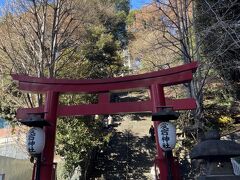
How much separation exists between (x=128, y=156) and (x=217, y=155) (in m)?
11.7

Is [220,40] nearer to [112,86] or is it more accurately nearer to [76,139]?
[112,86]

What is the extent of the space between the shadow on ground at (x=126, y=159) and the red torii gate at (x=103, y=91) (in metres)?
7.38

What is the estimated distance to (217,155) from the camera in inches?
217

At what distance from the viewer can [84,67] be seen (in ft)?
54.5

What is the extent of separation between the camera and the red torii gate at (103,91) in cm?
789

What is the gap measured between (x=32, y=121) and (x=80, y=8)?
327 inches

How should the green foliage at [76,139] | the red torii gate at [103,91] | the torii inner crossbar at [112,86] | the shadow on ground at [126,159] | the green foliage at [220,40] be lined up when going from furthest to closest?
1. the shadow on ground at [126,159]
2. the green foliage at [76,139]
3. the green foliage at [220,40]
4. the torii inner crossbar at [112,86]
5. the red torii gate at [103,91]

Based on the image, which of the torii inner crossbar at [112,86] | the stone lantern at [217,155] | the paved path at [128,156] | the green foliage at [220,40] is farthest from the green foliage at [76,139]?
the stone lantern at [217,155]

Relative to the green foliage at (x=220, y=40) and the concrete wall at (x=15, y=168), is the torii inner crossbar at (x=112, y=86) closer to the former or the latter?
the green foliage at (x=220, y=40)

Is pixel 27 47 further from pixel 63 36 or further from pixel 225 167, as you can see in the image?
pixel 225 167

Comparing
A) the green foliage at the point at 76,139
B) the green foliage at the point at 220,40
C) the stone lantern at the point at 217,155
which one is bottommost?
the stone lantern at the point at 217,155

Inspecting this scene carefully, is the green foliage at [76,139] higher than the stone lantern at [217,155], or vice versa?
the green foliage at [76,139]

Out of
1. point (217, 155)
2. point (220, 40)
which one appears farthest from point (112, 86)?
point (220, 40)

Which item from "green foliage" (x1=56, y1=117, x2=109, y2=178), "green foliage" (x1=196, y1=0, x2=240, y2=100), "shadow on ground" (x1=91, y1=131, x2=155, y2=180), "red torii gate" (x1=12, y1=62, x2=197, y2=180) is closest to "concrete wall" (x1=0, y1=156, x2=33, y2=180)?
"green foliage" (x1=56, y1=117, x2=109, y2=178)
